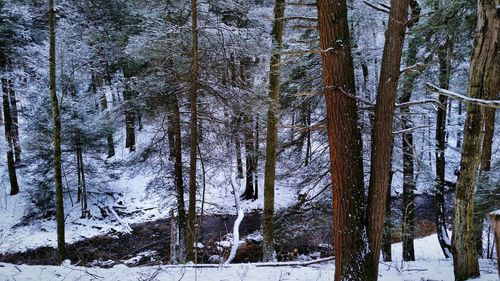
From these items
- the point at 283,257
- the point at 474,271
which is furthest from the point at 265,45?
the point at 283,257

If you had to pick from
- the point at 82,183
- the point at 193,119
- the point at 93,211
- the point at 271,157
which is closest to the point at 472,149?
the point at 271,157

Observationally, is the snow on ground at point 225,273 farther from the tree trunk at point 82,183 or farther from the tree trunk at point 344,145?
the tree trunk at point 82,183

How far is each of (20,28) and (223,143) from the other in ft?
33.4

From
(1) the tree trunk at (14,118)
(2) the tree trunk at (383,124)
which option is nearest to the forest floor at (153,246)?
(2) the tree trunk at (383,124)

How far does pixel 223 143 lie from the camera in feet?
30.9

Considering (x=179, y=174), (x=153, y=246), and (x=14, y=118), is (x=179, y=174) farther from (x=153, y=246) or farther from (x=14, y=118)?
(x=14, y=118)

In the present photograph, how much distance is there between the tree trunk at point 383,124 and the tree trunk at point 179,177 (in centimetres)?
611

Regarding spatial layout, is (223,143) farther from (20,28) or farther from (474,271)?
(20,28)

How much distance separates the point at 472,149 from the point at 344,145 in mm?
2167

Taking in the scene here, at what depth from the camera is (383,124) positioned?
12.8 ft

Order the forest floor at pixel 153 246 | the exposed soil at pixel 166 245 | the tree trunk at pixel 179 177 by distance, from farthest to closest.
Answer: the exposed soil at pixel 166 245
the tree trunk at pixel 179 177
the forest floor at pixel 153 246

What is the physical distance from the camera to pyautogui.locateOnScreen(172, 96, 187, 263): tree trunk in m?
9.20

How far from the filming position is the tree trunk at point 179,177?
920 cm

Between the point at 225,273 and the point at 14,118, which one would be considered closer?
the point at 225,273
